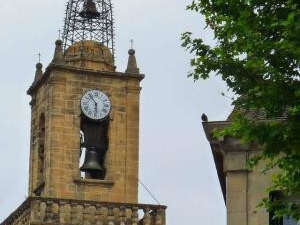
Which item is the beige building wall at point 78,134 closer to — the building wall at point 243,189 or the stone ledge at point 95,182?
the stone ledge at point 95,182

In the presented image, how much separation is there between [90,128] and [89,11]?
13.1ft

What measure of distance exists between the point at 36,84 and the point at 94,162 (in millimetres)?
4136

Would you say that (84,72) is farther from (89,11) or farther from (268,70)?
(268,70)

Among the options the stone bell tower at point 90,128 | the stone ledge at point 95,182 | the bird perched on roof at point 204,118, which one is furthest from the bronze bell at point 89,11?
the bird perched on roof at point 204,118

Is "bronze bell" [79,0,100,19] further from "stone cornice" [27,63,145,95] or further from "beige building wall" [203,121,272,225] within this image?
"beige building wall" [203,121,272,225]

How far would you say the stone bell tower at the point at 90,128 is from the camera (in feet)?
184

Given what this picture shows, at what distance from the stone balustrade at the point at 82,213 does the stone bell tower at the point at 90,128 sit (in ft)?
0.11

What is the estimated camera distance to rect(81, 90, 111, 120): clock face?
57.2 meters

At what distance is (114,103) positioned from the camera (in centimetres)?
5781

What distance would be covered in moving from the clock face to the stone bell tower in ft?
0.11

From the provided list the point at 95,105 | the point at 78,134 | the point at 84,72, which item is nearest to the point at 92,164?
the point at 78,134

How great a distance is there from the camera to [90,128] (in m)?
57.2

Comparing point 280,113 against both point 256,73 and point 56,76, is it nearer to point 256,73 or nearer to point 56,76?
point 256,73

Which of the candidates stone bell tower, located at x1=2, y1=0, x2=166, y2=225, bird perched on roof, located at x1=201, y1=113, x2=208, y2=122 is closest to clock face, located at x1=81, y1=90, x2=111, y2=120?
stone bell tower, located at x1=2, y1=0, x2=166, y2=225
